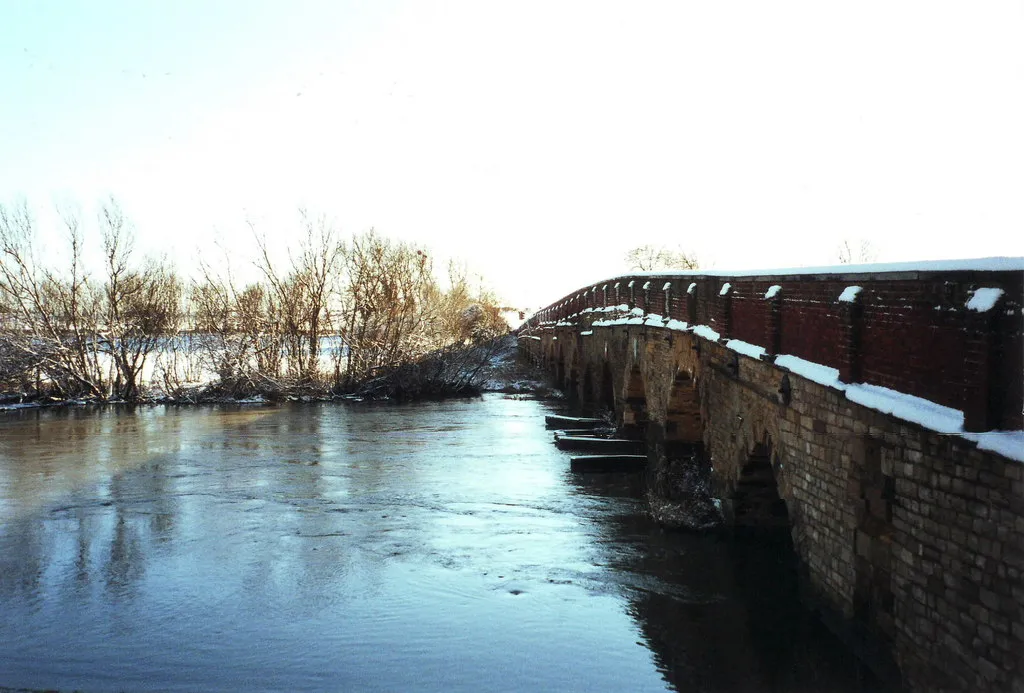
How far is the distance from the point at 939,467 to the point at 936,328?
0.85 metres

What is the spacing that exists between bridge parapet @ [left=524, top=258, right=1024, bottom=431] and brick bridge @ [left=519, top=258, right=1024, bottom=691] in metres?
0.01

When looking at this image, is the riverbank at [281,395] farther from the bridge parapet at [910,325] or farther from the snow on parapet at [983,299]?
the snow on parapet at [983,299]

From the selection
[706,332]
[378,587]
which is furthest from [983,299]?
[378,587]

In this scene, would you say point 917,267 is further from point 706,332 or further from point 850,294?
point 706,332

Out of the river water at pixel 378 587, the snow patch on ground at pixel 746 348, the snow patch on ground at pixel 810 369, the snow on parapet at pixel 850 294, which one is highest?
the snow on parapet at pixel 850 294

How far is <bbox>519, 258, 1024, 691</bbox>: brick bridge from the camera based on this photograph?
4562 mm

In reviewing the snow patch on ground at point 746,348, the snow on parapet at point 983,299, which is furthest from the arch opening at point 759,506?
the snow on parapet at point 983,299

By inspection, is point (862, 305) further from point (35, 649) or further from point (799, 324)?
point (35, 649)

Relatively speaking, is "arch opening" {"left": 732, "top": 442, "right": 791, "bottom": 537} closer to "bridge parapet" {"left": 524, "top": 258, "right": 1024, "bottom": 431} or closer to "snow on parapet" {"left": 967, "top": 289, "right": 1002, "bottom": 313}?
"bridge parapet" {"left": 524, "top": 258, "right": 1024, "bottom": 431}

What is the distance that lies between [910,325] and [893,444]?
812 millimetres

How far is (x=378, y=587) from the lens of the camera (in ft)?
31.0

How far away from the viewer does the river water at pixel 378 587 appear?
290 inches

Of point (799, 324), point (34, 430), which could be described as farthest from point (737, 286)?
point (34, 430)

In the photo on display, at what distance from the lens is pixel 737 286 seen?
977 cm
